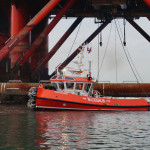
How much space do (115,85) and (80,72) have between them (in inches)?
333

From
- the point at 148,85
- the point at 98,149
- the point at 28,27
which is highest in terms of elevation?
the point at 28,27

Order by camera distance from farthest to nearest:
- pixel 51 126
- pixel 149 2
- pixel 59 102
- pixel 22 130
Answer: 1. pixel 149 2
2. pixel 59 102
3. pixel 51 126
4. pixel 22 130

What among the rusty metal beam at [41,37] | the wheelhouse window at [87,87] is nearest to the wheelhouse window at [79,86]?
the wheelhouse window at [87,87]

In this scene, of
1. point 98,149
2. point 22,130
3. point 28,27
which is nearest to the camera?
point 98,149

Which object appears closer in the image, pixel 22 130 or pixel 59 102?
pixel 22 130

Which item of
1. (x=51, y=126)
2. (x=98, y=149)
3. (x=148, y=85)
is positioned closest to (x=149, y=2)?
(x=148, y=85)

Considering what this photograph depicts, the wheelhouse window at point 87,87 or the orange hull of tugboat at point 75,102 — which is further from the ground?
the wheelhouse window at point 87,87

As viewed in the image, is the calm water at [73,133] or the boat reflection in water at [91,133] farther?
the boat reflection in water at [91,133]

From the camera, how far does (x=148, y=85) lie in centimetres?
3806

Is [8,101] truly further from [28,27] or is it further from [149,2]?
[149,2]

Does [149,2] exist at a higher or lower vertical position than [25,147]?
higher

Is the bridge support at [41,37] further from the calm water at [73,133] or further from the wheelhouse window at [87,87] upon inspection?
the calm water at [73,133]

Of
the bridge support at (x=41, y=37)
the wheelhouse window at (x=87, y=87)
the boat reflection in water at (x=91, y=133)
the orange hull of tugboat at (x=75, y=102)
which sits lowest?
the boat reflection in water at (x=91, y=133)

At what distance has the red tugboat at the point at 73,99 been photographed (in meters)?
28.6
